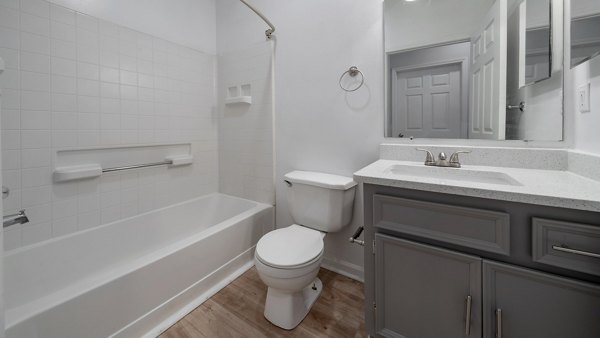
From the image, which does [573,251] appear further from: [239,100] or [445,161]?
[239,100]

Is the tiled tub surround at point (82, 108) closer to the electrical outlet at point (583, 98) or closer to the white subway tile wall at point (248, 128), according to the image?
the white subway tile wall at point (248, 128)

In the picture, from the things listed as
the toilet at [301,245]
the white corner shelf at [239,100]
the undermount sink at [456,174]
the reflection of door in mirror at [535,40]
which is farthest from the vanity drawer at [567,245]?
the white corner shelf at [239,100]

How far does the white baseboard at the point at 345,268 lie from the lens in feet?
5.84

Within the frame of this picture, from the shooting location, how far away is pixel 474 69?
4.33ft

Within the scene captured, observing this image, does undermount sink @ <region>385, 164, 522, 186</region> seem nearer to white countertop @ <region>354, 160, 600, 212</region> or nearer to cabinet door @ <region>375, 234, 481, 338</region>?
white countertop @ <region>354, 160, 600, 212</region>

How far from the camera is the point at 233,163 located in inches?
95.0

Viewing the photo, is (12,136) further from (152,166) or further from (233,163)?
(233,163)

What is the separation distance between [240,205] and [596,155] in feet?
7.20

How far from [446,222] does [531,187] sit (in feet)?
0.92

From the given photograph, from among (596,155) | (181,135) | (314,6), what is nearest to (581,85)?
(596,155)

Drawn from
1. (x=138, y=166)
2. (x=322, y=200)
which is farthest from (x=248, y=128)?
(x=322, y=200)

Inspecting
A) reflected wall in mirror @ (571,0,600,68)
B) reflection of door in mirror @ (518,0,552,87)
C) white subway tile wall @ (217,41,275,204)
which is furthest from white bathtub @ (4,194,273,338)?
reflected wall in mirror @ (571,0,600,68)

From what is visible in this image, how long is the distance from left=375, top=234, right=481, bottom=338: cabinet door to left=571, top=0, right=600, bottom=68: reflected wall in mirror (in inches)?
34.8

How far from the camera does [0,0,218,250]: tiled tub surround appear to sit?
4.43 feet
